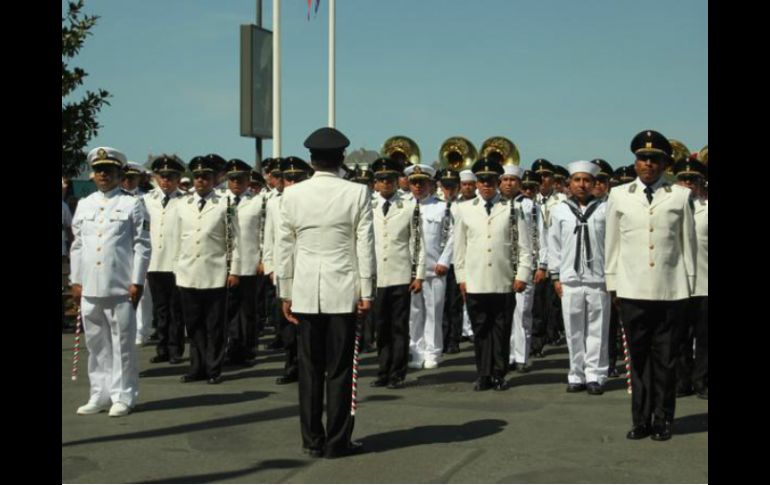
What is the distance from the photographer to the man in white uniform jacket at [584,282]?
34.9ft

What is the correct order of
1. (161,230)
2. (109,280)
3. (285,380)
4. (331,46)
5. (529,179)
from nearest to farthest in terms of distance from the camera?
(109,280)
(285,380)
(161,230)
(529,179)
(331,46)

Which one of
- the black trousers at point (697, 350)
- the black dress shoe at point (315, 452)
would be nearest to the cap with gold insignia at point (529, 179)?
the black trousers at point (697, 350)

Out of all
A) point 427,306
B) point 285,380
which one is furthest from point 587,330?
point 285,380

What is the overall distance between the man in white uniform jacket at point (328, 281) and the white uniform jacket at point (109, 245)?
2.41 metres

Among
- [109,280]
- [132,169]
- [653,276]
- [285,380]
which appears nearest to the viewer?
[653,276]

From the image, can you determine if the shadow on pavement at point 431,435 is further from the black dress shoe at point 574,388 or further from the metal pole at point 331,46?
the metal pole at point 331,46

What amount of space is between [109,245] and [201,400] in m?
1.93

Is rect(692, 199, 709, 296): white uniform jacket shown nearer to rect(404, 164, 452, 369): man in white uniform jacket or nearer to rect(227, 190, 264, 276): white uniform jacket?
rect(404, 164, 452, 369): man in white uniform jacket

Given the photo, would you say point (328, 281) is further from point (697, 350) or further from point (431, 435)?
point (697, 350)

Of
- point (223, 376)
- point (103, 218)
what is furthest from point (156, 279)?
point (103, 218)

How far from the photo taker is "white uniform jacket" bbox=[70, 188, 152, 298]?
9.23m

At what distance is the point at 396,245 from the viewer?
11.4 m

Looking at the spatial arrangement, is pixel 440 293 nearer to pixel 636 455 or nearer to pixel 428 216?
pixel 428 216
